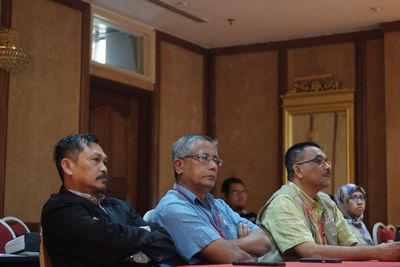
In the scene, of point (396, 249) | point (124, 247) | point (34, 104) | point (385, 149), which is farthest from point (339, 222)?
point (385, 149)

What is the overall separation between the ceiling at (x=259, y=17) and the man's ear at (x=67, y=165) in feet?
12.8

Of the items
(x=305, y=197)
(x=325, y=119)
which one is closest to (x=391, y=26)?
(x=325, y=119)

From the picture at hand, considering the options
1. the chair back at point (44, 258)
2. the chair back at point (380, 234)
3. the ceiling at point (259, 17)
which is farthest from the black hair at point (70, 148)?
the ceiling at point (259, 17)

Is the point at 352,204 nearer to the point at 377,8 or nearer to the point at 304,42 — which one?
the point at 377,8

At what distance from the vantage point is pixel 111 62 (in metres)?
6.95

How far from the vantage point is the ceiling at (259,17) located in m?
6.59

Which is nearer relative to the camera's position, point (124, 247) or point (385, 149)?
point (124, 247)

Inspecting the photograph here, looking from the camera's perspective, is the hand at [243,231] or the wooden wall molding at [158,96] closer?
the hand at [243,231]

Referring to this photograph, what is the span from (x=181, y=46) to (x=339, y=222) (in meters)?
4.57

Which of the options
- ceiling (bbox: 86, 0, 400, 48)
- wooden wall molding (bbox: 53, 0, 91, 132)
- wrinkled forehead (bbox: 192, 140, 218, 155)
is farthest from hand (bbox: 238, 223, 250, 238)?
ceiling (bbox: 86, 0, 400, 48)

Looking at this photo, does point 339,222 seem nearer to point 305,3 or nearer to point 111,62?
point 305,3

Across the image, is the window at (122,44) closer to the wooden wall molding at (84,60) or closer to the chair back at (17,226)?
the wooden wall molding at (84,60)

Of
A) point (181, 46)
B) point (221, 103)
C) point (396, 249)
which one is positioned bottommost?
point (396, 249)

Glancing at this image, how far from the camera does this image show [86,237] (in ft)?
8.26
